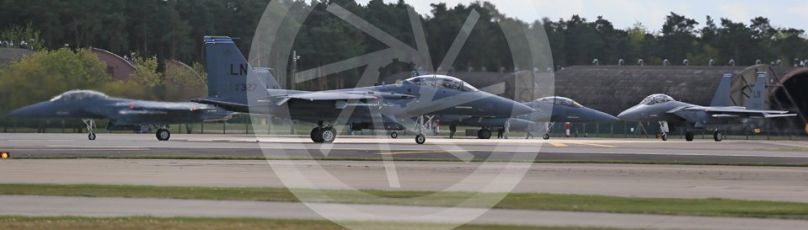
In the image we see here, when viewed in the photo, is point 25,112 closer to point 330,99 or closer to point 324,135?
point 324,135

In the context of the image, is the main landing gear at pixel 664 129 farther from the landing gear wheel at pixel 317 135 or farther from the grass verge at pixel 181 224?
the grass verge at pixel 181 224

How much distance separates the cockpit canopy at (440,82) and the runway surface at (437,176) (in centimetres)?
1564

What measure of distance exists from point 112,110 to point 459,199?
34796 millimetres

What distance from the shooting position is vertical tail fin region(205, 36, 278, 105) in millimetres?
48594

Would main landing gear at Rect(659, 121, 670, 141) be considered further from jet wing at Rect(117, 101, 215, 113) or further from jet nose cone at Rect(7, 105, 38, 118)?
jet nose cone at Rect(7, 105, 38, 118)

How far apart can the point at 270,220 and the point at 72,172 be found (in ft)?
38.4

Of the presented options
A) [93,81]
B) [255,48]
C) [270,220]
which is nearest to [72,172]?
[270,220]

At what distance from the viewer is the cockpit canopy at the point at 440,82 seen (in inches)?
1998

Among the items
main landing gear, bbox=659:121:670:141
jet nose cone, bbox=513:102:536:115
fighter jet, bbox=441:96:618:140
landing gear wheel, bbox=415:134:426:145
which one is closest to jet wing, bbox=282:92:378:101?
landing gear wheel, bbox=415:134:426:145

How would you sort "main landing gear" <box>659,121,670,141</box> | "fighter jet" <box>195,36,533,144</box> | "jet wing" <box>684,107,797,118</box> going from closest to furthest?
"fighter jet" <box>195,36,533,144</box>, "jet wing" <box>684,107,797,118</box>, "main landing gear" <box>659,121,670,141</box>

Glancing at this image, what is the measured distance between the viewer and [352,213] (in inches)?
799

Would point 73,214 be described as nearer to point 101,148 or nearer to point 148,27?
point 101,148

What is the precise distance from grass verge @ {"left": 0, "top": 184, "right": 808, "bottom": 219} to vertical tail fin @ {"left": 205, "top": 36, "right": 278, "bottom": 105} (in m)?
23.7

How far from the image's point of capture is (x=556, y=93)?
8788cm
